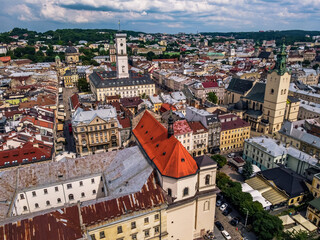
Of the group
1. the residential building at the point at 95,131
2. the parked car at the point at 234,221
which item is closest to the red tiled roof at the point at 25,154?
the residential building at the point at 95,131

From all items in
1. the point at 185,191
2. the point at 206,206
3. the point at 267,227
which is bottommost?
the point at 267,227

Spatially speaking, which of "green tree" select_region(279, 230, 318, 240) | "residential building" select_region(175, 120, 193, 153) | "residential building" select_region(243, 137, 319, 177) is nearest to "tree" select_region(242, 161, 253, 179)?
"residential building" select_region(243, 137, 319, 177)

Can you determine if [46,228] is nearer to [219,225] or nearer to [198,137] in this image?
[219,225]

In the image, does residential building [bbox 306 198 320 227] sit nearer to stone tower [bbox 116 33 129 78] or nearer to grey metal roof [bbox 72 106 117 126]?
grey metal roof [bbox 72 106 117 126]

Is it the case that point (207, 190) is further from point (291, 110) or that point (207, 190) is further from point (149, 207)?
point (291, 110)

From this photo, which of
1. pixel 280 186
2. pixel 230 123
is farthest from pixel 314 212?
pixel 230 123

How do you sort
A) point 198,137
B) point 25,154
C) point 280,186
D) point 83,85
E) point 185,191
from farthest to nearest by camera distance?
point 83,85 < point 198,137 < point 25,154 < point 280,186 < point 185,191

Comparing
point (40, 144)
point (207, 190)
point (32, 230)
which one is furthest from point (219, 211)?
point (40, 144)
